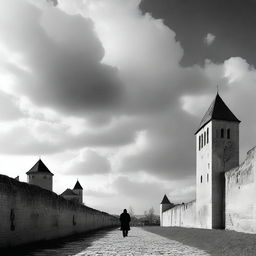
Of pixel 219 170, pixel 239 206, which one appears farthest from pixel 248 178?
pixel 219 170

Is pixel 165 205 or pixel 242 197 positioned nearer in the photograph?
pixel 242 197

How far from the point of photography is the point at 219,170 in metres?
31.7


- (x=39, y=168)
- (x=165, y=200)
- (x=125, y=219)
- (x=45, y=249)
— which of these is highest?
(x=39, y=168)

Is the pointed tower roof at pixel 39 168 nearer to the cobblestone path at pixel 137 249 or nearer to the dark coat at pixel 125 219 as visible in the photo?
the dark coat at pixel 125 219

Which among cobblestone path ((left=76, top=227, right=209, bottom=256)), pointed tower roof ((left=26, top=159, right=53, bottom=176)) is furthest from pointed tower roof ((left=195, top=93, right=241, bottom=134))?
pointed tower roof ((left=26, top=159, right=53, bottom=176))

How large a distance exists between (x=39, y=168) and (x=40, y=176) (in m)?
1.36

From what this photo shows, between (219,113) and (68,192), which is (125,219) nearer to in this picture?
(219,113)

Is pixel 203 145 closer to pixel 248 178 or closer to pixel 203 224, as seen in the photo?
pixel 203 224

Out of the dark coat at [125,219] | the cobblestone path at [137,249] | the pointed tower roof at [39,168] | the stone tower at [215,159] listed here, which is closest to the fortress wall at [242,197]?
the stone tower at [215,159]

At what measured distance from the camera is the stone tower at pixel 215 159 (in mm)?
31016

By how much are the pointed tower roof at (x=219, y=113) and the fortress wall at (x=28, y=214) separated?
15144 mm

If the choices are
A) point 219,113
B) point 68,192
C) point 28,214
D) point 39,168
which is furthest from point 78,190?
point 28,214

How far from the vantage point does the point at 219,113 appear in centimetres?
3409

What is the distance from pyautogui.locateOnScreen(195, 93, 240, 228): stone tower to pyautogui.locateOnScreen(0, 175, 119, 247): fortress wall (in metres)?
12.2
